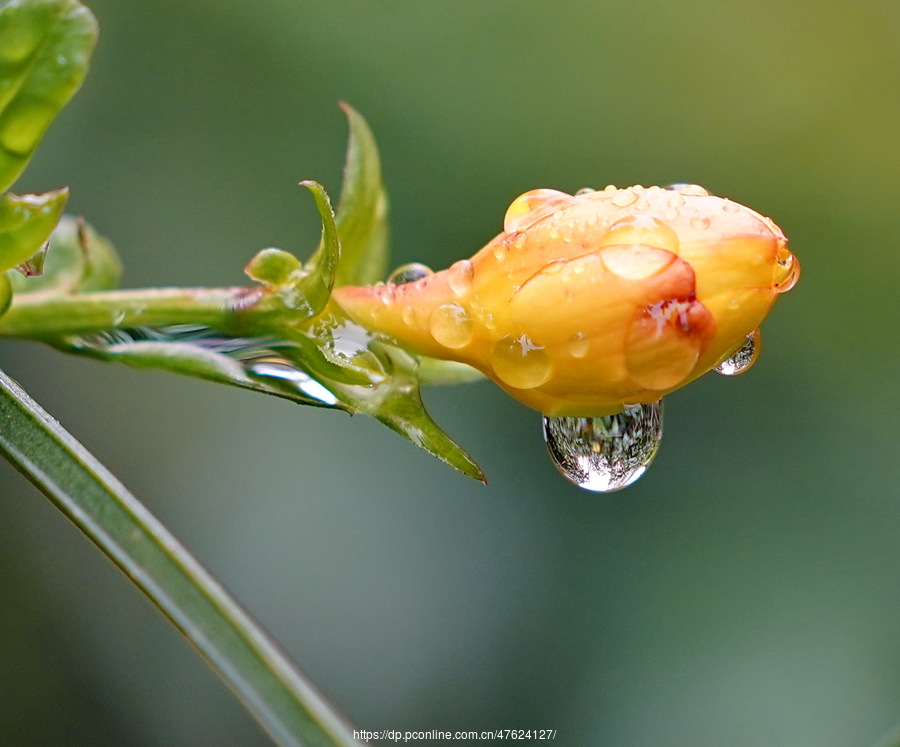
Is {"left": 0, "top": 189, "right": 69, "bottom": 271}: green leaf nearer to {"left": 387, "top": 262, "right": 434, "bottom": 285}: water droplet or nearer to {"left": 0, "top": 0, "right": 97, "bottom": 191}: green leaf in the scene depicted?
{"left": 0, "top": 0, "right": 97, "bottom": 191}: green leaf

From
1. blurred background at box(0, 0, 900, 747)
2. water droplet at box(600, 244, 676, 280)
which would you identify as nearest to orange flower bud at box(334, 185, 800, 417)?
water droplet at box(600, 244, 676, 280)

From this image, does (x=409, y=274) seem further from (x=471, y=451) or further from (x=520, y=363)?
(x=471, y=451)

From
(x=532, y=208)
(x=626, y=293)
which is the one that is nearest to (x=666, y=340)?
(x=626, y=293)

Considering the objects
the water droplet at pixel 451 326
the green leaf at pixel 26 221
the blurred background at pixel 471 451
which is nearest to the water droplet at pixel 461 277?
the water droplet at pixel 451 326

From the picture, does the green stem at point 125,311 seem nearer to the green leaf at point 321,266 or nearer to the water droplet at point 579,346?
the green leaf at point 321,266

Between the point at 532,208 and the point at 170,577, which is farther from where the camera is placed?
the point at 532,208

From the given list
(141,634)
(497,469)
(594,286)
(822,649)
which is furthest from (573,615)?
(594,286)
